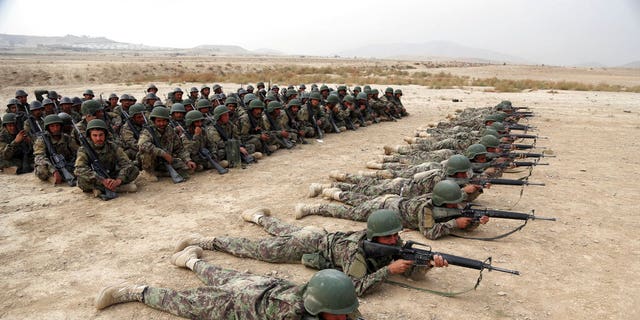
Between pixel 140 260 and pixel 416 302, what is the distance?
3.43m

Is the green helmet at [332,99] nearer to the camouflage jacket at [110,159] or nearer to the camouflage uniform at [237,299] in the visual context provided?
the camouflage jacket at [110,159]

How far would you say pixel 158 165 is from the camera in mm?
8781

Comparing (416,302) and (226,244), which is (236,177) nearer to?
(226,244)

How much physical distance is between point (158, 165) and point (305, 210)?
396 centimetres

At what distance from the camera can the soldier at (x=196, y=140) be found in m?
9.14

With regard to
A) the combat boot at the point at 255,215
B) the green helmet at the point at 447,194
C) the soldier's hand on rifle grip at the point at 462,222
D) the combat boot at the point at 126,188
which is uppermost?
the green helmet at the point at 447,194

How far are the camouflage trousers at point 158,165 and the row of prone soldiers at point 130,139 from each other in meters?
0.02

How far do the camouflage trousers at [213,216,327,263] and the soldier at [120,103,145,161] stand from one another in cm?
467

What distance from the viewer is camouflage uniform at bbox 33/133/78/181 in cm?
824

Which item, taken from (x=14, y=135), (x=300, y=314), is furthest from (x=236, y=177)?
(x=300, y=314)

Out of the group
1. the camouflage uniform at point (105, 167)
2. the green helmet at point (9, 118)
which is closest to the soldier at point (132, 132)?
the camouflage uniform at point (105, 167)

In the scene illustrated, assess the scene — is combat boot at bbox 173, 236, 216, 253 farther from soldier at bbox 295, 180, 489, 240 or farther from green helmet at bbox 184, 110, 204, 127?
green helmet at bbox 184, 110, 204, 127

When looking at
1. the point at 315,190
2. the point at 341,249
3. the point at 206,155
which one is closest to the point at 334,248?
the point at 341,249

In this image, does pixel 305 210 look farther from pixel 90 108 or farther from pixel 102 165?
pixel 90 108
